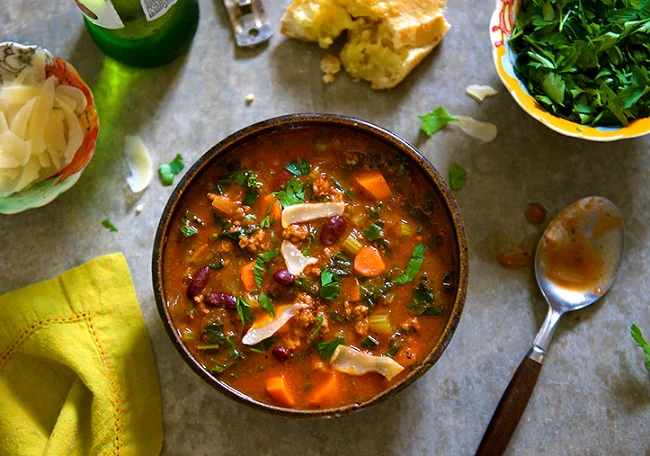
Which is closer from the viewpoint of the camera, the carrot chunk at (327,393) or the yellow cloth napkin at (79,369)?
the carrot chunk at (327,393)

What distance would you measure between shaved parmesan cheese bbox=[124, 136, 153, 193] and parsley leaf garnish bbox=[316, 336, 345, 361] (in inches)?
41.4

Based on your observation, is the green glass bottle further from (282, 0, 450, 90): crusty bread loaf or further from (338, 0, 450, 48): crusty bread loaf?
(338, 0, 450, 48): crusty bread loaf

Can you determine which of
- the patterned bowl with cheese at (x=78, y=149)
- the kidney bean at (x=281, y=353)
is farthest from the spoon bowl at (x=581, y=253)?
the patterned bowl with cheese at (x=78, y=149)

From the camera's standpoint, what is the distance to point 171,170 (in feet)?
9.12

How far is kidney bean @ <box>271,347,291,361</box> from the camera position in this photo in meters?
2.31

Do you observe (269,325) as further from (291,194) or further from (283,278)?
(291,194)

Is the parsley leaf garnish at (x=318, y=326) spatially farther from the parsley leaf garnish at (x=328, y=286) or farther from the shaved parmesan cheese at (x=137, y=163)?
the shaved parmesan cheese at (x=137, y=163)

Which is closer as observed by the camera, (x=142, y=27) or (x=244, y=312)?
(x=244, y=312)

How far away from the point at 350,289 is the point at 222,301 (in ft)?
1.51

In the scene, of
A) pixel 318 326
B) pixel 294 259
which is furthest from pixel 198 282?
pixel 318 326

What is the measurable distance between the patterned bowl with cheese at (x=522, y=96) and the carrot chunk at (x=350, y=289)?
93 cm

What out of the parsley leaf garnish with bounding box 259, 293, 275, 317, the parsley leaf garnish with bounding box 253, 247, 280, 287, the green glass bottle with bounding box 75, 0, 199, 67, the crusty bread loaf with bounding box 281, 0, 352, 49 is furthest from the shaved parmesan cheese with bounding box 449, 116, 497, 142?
the green glass bottle with bounding box 75, 0, 199, 67

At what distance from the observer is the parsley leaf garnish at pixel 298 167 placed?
8.08 feet

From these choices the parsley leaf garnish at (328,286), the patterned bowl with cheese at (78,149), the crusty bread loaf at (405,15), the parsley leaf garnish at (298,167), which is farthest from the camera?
the crusty bread loaf at (405,15)
